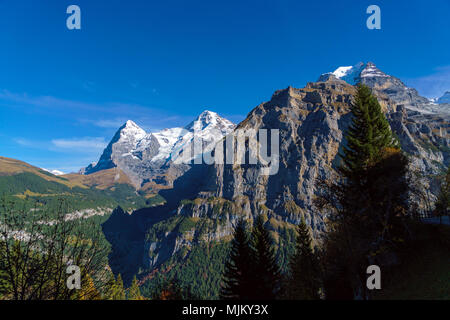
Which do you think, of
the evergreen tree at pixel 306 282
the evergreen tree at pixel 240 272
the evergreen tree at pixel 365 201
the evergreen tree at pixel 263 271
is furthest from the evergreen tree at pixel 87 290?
the evergreen tree at pixel 306 282

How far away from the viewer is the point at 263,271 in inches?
1208

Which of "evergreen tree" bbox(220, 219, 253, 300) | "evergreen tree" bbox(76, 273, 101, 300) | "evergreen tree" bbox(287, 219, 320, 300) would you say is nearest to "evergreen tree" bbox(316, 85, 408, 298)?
"evergreen tree" bbox(287, 219, 320, 300)

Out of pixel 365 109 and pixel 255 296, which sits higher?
pixel 365 109

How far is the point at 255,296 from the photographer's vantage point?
90.3ft

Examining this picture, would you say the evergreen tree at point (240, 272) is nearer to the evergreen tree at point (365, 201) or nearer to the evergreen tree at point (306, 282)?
the evergreen tree at point (306, 282)

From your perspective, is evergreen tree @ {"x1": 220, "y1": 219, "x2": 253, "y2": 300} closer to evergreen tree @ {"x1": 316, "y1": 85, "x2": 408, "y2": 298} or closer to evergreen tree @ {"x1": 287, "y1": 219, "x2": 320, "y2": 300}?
evergreen tree @ {"x1": 287, "y1": 219, "x2": 320, "y2": 300}

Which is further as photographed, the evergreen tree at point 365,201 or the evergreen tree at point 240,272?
the evergreen tree at point 240,272

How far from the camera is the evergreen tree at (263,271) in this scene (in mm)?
28109

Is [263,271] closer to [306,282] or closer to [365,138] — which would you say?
[306,282]

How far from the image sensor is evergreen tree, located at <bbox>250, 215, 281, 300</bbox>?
28.1 metres
